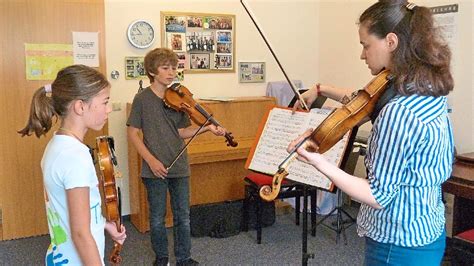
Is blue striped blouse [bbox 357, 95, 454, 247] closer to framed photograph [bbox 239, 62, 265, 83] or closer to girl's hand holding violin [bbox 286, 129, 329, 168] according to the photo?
girl's hand holding violin [bbox 286, 129, 329, 168]

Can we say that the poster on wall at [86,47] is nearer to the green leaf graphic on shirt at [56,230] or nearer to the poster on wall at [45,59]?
the poster on wall at [45,59]

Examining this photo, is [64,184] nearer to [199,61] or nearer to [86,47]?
[86,47]

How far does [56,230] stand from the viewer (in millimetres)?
1517

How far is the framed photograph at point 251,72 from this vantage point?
454 cm

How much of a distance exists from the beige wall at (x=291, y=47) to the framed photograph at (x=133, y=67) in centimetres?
4

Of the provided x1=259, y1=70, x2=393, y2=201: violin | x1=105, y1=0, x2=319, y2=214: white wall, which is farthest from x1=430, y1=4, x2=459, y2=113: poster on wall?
x1=259, y1=70, x2=393, y2=201: violin

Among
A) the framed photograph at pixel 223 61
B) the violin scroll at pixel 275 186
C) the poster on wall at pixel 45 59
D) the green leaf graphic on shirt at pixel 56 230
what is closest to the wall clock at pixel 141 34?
the poster on wall at pixel 45 59

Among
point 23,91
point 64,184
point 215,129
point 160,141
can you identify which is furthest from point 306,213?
point 23,91

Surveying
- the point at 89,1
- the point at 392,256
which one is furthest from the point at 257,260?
the point at 89,1

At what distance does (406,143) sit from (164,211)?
192cm

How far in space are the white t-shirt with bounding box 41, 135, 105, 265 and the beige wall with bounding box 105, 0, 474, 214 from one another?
8.18ft

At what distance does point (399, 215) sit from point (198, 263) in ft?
6.80

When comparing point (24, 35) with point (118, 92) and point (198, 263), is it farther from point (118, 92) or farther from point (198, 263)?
point (198, 263)

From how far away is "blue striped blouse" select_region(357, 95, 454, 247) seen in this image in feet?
4.01
